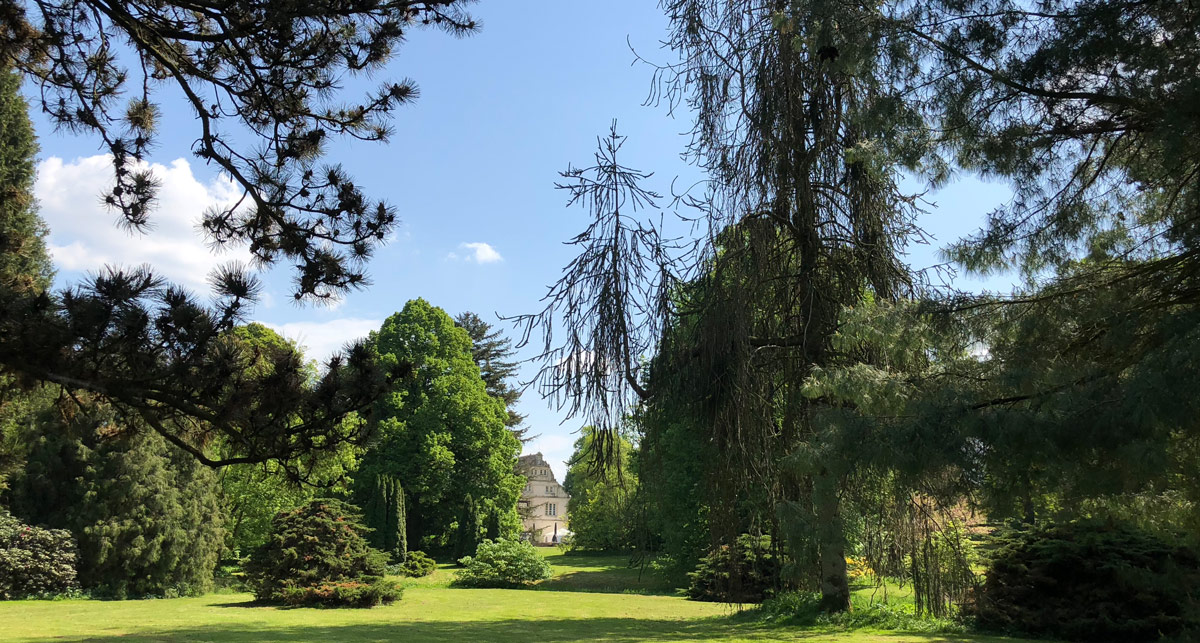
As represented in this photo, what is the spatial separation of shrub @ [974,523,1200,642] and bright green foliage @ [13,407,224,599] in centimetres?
1586

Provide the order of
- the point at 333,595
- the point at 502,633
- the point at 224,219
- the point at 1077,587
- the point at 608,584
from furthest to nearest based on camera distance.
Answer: the point at 608,584 → the point at 333,595 → the point at 502,633 → the point at 1077,587 → the point at 224,219

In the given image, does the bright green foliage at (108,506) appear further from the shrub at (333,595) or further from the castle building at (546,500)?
the castle building at (546,500)

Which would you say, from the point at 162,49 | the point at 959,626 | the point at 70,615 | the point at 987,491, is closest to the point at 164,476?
the point at 70,615

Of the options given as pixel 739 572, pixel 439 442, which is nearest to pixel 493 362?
pixel 439 442

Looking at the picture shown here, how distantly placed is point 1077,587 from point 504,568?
14447 millimetres

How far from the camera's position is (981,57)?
5.14 metres

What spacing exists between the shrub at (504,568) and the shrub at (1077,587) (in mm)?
13288

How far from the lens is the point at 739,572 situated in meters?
8.36

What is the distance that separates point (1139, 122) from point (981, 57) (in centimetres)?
103

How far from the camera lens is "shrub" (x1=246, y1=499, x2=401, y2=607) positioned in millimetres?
15328

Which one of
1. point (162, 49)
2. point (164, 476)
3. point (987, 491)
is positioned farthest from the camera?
point (164, 476)

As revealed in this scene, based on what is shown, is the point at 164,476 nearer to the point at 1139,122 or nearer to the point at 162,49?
the point at 162,49

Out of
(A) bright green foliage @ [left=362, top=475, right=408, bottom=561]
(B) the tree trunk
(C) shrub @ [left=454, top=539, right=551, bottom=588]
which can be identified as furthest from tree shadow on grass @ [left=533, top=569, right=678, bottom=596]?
(B) the tree trunk

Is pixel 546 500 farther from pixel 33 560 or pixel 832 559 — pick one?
pixel 832 559
